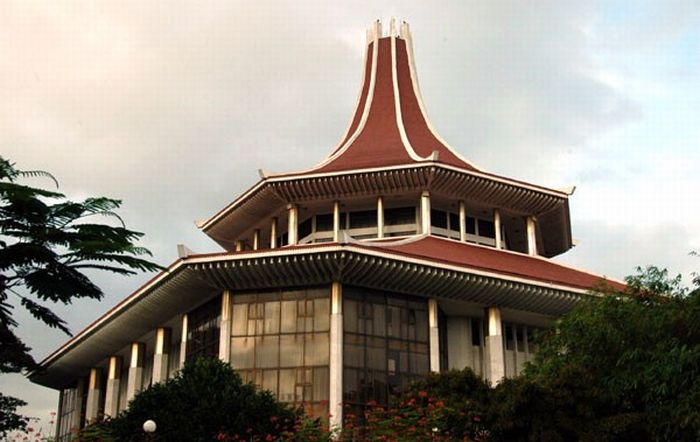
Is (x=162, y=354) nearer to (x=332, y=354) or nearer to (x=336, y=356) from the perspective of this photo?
(x=332, y=354)

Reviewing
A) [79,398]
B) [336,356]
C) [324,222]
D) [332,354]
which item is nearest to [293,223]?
[324,222]

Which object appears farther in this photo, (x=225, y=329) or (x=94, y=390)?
(x=94, y=390)

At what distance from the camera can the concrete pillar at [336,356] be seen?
33156mm

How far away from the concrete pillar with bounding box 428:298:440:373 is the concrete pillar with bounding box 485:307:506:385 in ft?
7.75

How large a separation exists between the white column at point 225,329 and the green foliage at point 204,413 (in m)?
10.5

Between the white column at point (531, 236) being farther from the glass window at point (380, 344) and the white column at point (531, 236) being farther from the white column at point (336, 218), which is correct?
the glass window at point (380, 344)

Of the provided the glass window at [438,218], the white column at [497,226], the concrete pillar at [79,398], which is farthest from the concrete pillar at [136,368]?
the white column at [497,226]

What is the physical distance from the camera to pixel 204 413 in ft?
77.3

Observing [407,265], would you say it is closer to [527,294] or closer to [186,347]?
[527,294]

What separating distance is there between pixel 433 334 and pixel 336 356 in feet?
14.1

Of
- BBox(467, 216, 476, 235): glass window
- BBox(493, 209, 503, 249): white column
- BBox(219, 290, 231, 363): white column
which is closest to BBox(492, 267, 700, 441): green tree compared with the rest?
BBox(219, 290, 231, 363): white column

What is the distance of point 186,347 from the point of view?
38.7m

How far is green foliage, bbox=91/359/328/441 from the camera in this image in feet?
76.4

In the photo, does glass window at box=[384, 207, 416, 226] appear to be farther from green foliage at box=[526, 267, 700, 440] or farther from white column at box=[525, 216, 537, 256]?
green foliage at box=[526, 267, 700, 440]
